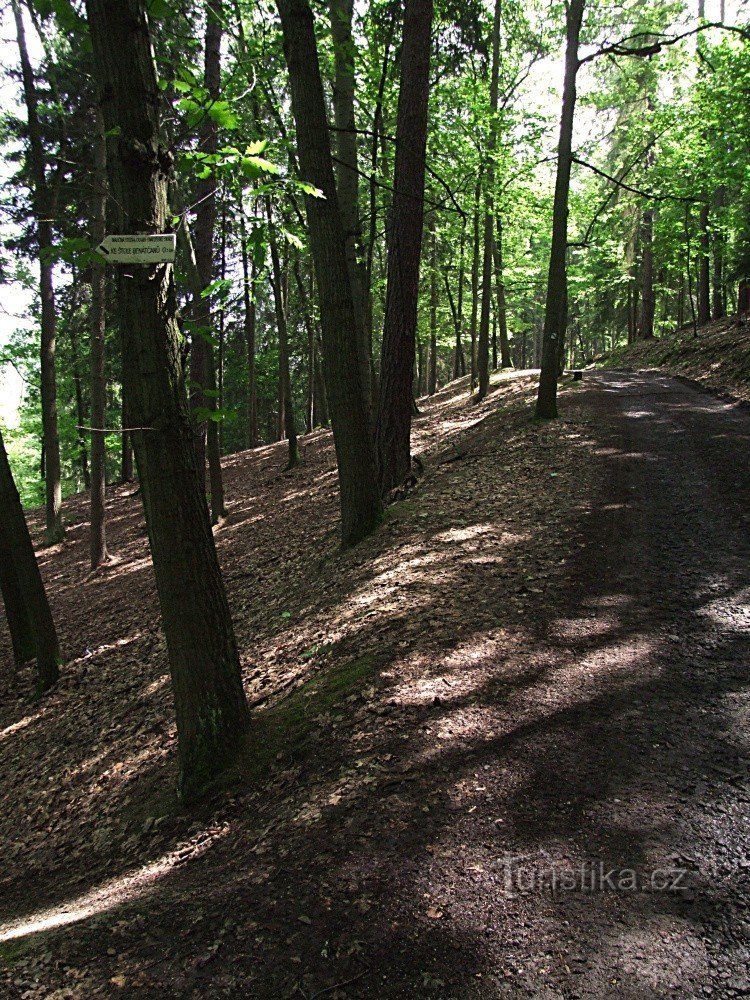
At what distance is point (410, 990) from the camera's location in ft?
7.75

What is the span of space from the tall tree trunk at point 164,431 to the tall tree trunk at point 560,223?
31.5ft

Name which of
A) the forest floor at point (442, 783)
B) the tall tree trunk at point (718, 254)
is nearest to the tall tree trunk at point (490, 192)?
the forest floor at point (442, 783)

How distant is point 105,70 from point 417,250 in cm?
574

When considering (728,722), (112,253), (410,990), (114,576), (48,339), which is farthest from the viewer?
(48,339)

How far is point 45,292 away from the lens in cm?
1544

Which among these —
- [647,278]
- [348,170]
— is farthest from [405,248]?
[647,278]

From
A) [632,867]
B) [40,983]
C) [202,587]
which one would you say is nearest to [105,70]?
[202,587]

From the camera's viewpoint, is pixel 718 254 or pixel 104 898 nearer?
pixel 104 898

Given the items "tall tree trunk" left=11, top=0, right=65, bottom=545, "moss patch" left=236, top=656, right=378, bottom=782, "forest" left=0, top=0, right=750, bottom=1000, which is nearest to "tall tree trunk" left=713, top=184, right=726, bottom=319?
"forest" left=0, top=0, right=750, bottom=1000

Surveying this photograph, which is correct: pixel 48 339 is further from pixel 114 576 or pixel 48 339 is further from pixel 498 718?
pixel 498 718

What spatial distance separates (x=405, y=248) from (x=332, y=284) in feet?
6.47

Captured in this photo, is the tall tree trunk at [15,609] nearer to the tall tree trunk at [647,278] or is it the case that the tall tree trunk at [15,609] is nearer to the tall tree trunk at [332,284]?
the tall tree trunk at [332,284]

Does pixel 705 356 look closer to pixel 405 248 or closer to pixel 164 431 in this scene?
pixel 405 248

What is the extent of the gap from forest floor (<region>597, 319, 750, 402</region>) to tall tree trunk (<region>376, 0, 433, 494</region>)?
27.0ft
